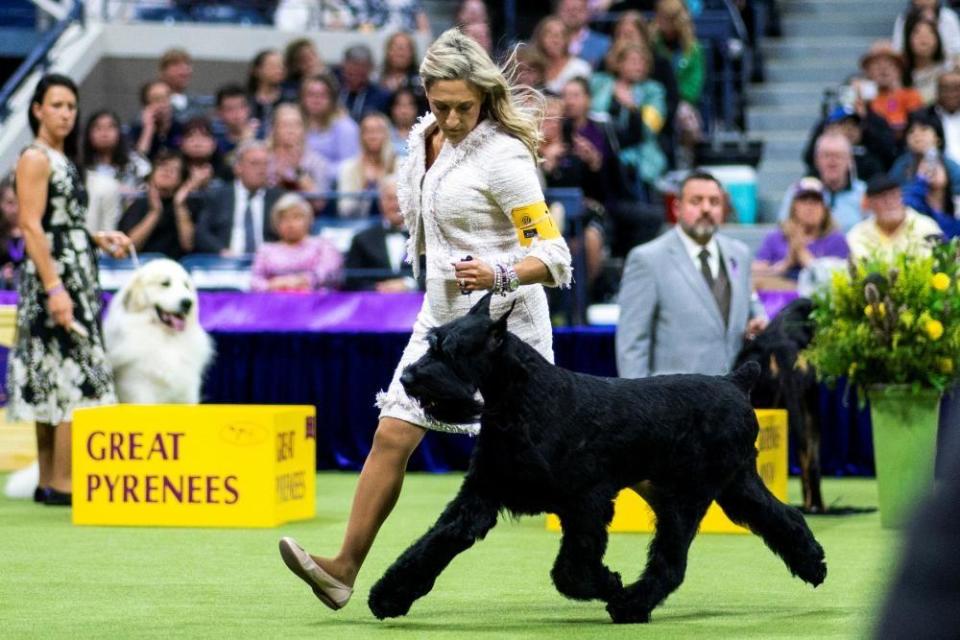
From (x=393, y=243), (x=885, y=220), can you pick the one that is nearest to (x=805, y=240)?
(x=885, y=220)

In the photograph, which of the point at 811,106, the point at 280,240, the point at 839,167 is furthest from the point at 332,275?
the point at 811,106

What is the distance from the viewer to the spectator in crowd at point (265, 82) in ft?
44.3

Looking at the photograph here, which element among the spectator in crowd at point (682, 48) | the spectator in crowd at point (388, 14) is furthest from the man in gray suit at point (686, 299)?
the spectator in crowd at point (388, 14)

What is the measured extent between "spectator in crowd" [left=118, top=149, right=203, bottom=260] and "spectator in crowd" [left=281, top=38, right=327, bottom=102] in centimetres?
223

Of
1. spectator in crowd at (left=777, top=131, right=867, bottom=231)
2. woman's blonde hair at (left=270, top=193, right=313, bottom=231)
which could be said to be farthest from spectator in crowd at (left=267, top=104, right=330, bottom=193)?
spectator in crowd at (left=777, top=131, right=867, bottom=231)

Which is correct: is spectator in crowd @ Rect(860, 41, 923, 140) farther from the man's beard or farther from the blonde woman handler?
the blonde woman handler

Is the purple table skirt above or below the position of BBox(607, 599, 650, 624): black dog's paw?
above

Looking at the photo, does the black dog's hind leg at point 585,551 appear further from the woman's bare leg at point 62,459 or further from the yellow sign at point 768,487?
the woman's bare leg at point 62,459

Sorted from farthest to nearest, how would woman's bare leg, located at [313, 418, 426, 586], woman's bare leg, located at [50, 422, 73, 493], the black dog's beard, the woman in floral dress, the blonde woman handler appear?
1. woman's bare leg, located at [50, 422, 73, 493]
2. the woman in floral dress
3. woman's bare leg, located at [313, 418, 426, 586]
4. the blonde woman handler
5. the black dog's beard

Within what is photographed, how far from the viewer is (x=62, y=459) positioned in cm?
771

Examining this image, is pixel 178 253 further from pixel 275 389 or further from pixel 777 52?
pixel 777 52

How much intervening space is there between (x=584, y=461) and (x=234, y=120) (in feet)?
30.3

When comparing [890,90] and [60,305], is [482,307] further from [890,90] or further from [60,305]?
[890,90]

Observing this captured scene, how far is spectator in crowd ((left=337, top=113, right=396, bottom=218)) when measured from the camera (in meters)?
11.7
